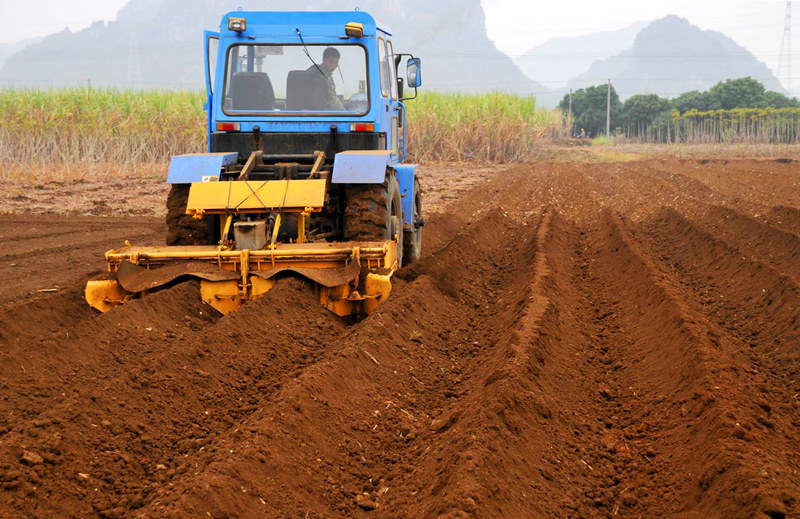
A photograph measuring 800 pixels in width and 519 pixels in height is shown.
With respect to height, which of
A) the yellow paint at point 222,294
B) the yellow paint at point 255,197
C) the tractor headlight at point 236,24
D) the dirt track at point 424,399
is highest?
the tractor headlight at point 236,24

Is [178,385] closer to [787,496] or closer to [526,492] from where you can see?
[526,492]

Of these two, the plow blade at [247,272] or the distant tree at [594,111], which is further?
the distant tree at [594,111]

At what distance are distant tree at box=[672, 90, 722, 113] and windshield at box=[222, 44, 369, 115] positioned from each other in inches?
1586

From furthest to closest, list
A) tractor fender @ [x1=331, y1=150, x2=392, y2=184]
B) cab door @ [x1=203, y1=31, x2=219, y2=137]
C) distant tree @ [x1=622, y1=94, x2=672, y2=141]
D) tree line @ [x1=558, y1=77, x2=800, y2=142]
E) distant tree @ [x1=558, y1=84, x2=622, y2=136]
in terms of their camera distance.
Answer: distant tree @ [x1=558, y1=84, x2=622, y2=136], distant tree @ [x1=622, y1=94, x2=672, y2=141], tree line @ [x1=558, y1=77, x2=800, y2=142], cab door @ [x1=203, y1=31, x2=219, y2=137], tractor fender @ [x1=331, y1=150, x2=392, y2=184]

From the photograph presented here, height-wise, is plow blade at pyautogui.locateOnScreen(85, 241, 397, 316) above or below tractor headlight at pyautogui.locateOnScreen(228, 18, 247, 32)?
below

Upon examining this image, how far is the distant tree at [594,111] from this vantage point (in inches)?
1991

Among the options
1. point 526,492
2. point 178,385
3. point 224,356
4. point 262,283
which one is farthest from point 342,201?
point 526,492

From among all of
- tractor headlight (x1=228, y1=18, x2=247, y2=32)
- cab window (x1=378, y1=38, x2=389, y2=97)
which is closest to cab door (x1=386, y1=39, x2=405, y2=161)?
cab window (x1=378, y1=38, x2=389, y2=97)

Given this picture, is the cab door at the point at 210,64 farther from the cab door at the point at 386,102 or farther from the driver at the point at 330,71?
the cab door at the point at 386,102

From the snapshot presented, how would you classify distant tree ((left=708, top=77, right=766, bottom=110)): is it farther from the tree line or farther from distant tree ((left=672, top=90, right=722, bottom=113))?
distant tree ((left=672, top=90, right=722, bottom=113))

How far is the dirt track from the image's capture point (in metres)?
3.53

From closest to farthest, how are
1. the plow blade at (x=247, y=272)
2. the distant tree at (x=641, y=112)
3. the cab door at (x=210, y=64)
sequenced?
the plow blade at (x=247, y=272), the cab door at (x=210, y=64), the distant tree at (x=641, y=112)

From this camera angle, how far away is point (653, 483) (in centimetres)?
379

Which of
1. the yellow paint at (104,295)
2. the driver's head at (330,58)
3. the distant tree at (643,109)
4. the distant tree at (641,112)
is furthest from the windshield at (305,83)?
the distant tree at (643,109)
